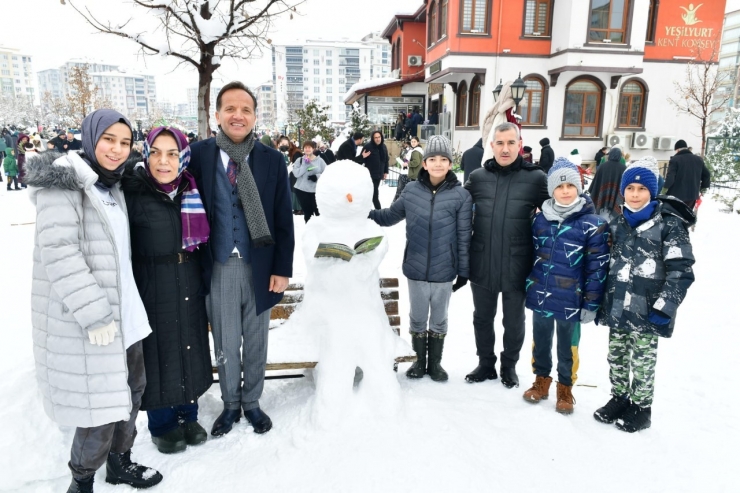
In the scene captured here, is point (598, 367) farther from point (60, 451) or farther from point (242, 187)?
point (60, 451)

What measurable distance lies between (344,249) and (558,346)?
71.0 inches

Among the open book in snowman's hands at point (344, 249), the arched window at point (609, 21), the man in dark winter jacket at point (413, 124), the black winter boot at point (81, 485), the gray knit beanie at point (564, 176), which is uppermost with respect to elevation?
the arched window at point (609, 21)

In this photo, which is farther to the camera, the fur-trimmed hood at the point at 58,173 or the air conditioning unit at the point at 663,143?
the air conditioning unit at the point at 663,143

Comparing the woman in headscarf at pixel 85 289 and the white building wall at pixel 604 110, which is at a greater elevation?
the white building wall at pixel 604 110

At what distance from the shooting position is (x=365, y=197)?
10.3 feet

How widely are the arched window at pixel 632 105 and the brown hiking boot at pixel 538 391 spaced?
19.3 m

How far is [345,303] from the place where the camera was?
10.5ft

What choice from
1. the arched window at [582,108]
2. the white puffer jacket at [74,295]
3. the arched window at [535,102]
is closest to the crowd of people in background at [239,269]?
the white puffer jacket at [74,295]

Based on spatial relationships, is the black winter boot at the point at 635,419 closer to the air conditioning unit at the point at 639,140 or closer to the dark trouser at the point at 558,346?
the dark trouser at the point at 558,346

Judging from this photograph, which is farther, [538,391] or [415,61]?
[415,61]

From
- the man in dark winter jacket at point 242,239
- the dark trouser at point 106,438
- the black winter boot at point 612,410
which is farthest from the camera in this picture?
the black winter boot at point 612,410

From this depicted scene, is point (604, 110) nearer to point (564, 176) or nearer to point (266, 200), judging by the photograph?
point (564, 176)

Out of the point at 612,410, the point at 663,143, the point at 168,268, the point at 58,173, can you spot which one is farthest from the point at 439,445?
the point at 663,143

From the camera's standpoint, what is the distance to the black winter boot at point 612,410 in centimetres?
335
